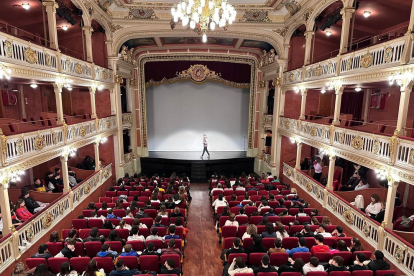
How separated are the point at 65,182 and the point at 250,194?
25.2 feet

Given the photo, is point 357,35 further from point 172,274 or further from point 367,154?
point 172,274

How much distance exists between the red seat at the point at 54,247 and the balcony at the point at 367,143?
366 inches

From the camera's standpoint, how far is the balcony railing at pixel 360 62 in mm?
7020

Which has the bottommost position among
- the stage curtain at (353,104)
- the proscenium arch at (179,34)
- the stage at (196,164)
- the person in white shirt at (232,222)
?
the stage at (196,164)

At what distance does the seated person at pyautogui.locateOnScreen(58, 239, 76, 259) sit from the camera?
20.4 feet

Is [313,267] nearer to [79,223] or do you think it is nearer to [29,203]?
[79,223]

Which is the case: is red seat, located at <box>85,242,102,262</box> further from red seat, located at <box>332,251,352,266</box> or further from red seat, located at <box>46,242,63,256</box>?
red seat, located at <box>332,251,352,266</box>

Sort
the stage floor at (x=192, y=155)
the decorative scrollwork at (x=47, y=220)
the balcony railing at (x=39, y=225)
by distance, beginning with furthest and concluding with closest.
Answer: the stage floor at (x=192, y=155) → the decorative scrollwork at (x=47, y=220) → the balcony railing at (x=39, y=225)

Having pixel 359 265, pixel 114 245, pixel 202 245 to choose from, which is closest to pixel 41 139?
pixel 114 245

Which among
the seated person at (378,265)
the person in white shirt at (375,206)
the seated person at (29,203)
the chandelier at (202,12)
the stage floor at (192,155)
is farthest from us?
the stage floor at (192,155)

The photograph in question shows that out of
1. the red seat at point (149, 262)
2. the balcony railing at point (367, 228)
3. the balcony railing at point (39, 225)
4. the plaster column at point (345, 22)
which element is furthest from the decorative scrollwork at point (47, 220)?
the plaster column at point (345, 22)

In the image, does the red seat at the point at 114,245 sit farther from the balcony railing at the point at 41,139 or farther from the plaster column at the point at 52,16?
the plaster column at the point at 52,16

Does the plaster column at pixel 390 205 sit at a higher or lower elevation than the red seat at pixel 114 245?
higher

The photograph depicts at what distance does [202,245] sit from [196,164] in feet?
29.3
